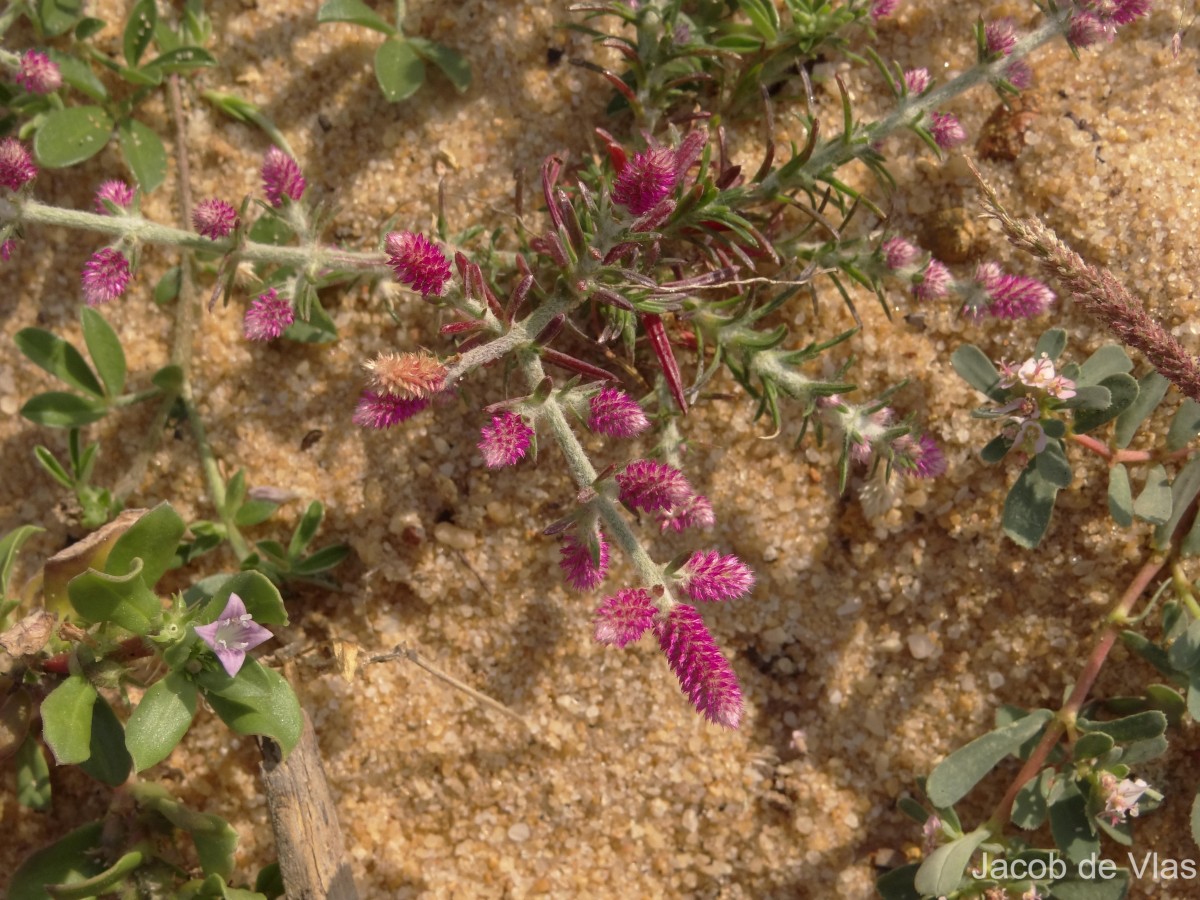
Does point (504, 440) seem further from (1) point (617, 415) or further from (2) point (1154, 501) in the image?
(2) point (1154, 501)

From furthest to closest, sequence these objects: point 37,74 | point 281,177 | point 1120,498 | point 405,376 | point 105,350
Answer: point 105,350, point 37,74, point 1120,498, point 281,177, point 405,376

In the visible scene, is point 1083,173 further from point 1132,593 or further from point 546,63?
point 546,63

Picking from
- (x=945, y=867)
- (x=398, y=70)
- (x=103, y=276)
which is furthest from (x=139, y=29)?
(x=945, y=867)

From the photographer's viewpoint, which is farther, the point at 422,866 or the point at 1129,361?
the point at 422,866

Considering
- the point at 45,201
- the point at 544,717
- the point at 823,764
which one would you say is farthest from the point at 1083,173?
the point at 45,201

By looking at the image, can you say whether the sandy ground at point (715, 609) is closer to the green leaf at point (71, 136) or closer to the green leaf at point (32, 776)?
the green leaf at point (32, 776)

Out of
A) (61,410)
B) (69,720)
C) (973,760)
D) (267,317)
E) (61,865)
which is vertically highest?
(267,317)
